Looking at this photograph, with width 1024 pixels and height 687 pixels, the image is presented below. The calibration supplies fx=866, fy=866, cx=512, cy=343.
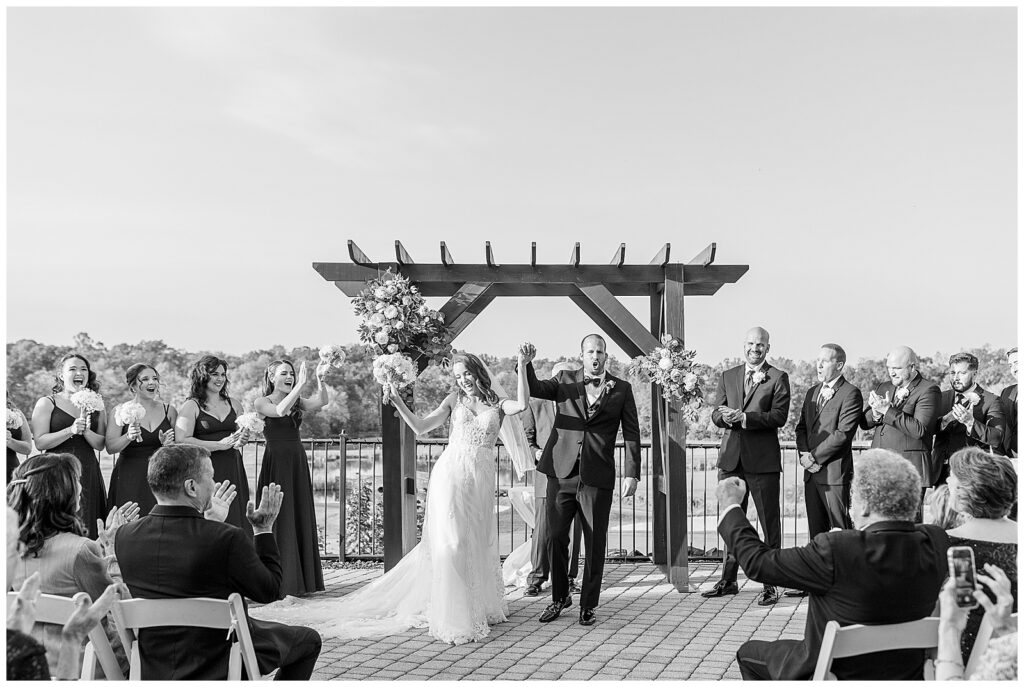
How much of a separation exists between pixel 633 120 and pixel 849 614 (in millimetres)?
12725

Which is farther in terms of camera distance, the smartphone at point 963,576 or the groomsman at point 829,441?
the groomsman at point 829,441

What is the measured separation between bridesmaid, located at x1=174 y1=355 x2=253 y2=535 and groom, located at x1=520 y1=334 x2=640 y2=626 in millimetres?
2451

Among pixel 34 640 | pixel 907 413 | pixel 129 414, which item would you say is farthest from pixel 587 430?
pixel 34 640

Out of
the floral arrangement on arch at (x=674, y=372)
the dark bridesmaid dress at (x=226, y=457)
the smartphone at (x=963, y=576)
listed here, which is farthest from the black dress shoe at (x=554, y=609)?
the smartphone at (x=963, y=576)

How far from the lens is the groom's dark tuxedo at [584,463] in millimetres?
6379

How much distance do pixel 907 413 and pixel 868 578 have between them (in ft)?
15.0

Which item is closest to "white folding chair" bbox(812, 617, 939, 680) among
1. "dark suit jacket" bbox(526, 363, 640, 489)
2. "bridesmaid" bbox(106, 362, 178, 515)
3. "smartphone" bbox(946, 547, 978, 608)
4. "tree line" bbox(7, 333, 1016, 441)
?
"smartphone" bbox(946, 547, 978, 608)

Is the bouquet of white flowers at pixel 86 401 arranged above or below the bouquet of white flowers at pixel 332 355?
below

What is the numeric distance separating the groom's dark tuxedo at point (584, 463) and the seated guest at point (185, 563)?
3.30 metres

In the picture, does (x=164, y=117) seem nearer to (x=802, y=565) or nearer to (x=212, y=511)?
(x=212, y=511)

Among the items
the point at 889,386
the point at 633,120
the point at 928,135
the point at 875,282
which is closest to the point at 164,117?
the point at 633,120

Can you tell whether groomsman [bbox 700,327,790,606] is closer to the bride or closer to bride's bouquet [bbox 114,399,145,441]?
the bride

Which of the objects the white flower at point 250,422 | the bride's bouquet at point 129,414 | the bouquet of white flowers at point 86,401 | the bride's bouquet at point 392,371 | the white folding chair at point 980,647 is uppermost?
the bride's bouquet at point 392,371

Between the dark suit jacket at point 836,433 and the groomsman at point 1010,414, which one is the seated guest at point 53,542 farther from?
the groomsman at point 1010,414
